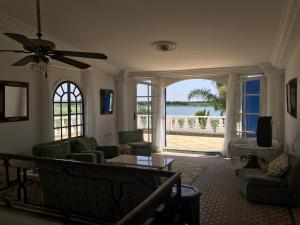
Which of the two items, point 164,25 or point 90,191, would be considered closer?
point 90,191

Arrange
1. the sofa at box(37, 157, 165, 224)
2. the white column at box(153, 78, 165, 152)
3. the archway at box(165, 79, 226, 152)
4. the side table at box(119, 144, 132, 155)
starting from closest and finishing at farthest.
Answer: the sofa at box(37, 157, 165, 224) → the side table at box(119, 144, 132, 155) → the white column at box(153, 78, 165, 152) → the archway at box(165, 79, 226, 152)

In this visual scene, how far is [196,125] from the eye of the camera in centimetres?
1003

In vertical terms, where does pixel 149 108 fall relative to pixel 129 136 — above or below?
above

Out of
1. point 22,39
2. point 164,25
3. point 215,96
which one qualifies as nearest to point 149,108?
point 164,25

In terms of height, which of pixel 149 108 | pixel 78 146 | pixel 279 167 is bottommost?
pixel 279 167

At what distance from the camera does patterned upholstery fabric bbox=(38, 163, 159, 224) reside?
2.80m

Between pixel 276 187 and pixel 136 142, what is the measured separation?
3.70 m

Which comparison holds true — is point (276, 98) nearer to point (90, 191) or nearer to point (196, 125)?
point (196, 125)

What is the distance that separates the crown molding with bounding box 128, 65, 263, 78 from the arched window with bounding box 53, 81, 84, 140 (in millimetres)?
2102

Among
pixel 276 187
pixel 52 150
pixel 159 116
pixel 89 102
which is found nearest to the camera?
pixel 276 187

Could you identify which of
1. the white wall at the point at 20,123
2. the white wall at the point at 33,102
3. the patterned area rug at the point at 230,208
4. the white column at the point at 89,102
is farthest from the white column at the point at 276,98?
the white wall at the point at 20,123

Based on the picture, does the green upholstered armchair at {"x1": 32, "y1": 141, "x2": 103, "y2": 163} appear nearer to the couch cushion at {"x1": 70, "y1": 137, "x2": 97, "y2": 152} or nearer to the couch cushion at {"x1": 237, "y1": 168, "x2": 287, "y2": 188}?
the couch cushion at {"x1": 70, "y1": 137, "x2": 97, "y2": 152}

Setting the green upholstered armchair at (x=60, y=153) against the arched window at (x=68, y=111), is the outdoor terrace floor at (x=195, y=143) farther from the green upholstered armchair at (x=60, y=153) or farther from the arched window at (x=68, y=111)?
the green upholstered armchair at (x=60, y=153)

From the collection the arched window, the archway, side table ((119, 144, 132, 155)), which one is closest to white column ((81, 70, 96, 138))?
the arched window
